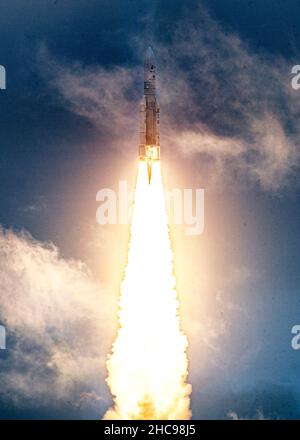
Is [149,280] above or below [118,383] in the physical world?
above

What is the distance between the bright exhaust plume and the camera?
66.4 meters

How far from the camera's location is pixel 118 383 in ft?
220

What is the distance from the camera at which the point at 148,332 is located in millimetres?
66750

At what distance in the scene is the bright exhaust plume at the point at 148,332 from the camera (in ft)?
218
